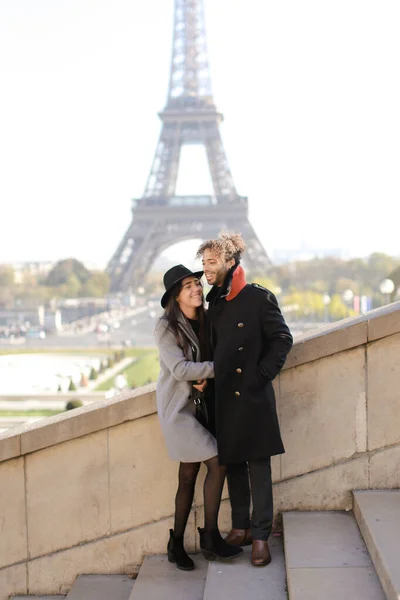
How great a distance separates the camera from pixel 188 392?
403cm

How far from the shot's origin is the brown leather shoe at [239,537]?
425cm

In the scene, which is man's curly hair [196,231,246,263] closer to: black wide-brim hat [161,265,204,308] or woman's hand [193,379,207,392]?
black wide-brim hat [161,265,204,308]

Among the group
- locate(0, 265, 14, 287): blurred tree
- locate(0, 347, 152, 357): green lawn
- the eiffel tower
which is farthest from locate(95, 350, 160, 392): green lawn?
locate(0, 265, 14, 287): blurred tree

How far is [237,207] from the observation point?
63594mm

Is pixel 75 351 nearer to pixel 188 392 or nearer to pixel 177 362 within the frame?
pixel 188 392

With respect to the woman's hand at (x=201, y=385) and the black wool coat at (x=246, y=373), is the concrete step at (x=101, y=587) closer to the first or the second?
the black wool coat at (x=246, y=373)

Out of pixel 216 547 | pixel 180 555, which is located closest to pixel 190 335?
pixel 216 547

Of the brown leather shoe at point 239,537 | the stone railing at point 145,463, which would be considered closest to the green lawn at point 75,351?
the stone railing at point 145,463

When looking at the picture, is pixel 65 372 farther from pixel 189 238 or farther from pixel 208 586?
pixel 208 586

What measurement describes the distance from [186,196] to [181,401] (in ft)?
211

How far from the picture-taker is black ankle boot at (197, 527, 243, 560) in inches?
161

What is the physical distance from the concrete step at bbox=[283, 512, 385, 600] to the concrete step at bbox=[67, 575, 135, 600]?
0.89m

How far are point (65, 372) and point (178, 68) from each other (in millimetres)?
38508

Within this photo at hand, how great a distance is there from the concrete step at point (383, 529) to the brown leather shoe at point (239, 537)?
0.55 meters
